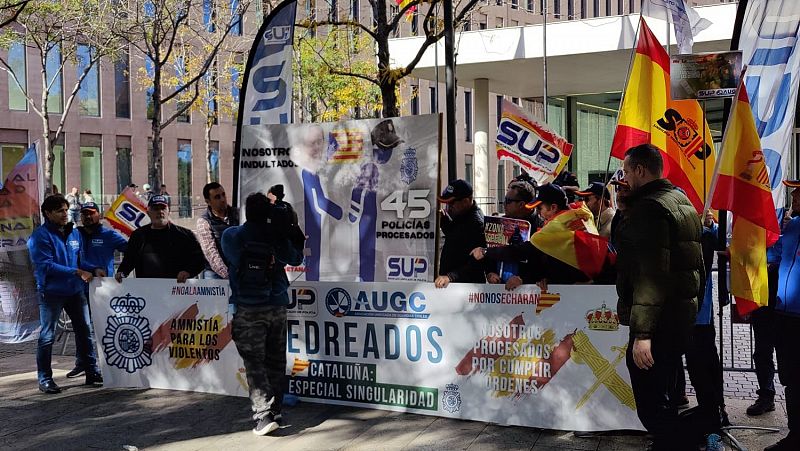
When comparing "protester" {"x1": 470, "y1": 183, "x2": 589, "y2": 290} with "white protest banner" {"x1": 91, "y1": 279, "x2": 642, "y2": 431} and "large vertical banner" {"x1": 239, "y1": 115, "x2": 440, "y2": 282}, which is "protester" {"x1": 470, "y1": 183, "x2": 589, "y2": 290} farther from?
"large vertical banner" {"x1": 239, "y1": 115, "x2": 440, "y2": 282}

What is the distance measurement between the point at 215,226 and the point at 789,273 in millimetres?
5045

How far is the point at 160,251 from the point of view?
8.47 metres

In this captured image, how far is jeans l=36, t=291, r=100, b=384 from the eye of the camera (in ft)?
27.4

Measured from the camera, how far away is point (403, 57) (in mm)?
26484

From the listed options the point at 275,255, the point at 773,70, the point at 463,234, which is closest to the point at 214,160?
Result: the point at 463,234

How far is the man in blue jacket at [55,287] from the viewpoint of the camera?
838 centimetres

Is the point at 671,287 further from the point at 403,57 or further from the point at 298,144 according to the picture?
the point at 403,57

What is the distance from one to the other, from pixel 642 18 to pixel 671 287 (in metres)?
3.40

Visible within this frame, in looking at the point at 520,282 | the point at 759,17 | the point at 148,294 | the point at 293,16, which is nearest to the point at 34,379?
the point at 148,294

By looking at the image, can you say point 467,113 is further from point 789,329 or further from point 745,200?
point 789,329

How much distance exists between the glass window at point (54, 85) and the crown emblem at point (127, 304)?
32645mm

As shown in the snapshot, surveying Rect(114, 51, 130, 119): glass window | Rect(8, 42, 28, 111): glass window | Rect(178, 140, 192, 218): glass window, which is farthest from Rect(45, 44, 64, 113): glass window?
Rect(178, 140, 192, 218): glass window

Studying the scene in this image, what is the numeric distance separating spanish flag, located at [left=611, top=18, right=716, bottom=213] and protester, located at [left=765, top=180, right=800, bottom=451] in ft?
3.41

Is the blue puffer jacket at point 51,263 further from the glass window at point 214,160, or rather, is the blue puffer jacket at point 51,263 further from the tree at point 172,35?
the glass window at point 214,160
